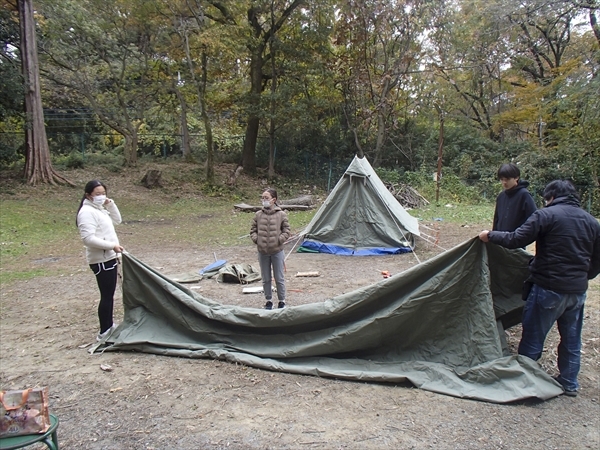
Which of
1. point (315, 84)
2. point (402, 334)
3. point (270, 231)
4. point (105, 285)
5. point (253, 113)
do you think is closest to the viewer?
point (402, 334)

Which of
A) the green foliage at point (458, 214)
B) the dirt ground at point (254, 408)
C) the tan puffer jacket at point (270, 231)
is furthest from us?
the green foliage at point (458, 214)

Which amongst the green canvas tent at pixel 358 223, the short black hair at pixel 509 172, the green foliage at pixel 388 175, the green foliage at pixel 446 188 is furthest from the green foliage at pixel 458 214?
the short black hair at pixel 509 172

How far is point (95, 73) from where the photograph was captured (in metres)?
16.3

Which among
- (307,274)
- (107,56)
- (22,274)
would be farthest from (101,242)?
(107,56)

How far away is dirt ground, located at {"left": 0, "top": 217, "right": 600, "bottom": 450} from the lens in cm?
249

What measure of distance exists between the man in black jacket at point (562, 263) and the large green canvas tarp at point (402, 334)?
24 cm

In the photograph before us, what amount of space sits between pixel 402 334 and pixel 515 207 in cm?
154

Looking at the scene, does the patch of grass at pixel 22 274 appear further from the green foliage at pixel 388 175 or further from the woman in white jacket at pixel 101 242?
the green foliage at pixel 388 175

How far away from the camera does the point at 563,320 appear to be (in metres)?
3.05

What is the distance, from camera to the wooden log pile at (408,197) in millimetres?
14398

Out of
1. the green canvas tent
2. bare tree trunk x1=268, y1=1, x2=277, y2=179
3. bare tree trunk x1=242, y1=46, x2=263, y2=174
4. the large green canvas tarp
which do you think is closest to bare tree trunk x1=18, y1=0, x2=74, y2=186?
bare tree trunk x1=242, y1=46, x2=263, y2=174

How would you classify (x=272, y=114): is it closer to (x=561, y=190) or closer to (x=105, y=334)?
(x=105, y=334)

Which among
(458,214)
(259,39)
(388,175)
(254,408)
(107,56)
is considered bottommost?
(254,408)

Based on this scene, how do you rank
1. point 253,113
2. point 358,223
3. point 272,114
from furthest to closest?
point 253,113
point 272,114
point 358,223
